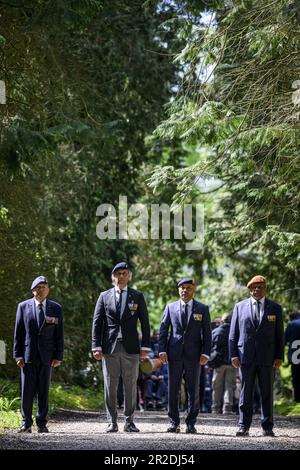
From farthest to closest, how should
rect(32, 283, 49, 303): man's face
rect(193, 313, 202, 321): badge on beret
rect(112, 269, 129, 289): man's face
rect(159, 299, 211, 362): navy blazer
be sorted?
1. rect(193, 313, 202, 321): badge on beret
2. rect(159, 299, 211, 362): navy blazer
3. rect(112, 269, 129, 289): man's face
4. rect(32, 283, 49, 303): man's face

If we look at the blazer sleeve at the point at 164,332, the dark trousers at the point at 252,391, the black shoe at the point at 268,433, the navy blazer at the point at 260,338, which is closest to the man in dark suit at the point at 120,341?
the blazer sleeve at the point at 164,332

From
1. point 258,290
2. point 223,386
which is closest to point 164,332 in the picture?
point 258,290

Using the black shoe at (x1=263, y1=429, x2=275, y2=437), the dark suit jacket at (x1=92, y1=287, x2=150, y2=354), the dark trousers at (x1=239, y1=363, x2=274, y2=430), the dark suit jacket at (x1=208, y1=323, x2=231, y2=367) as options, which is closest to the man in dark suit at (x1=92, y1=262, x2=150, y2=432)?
the dark suit jacket at (x1=92, y1=287, x2=150, y2=354)

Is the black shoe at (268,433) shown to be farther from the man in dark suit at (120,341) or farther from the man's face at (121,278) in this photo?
the man's face at (121,278)

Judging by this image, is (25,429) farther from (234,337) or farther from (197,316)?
(234,337)

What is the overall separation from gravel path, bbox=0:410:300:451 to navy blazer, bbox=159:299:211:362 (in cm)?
105

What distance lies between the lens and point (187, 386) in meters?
13.8

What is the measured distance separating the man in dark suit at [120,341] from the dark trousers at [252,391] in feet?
4.42

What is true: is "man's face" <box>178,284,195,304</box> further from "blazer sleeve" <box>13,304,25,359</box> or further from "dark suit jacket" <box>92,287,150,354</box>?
"blazer sleeve" <box>13,304,25,359</box>

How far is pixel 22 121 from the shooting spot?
14617 millimetres

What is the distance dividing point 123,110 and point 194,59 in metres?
8.84

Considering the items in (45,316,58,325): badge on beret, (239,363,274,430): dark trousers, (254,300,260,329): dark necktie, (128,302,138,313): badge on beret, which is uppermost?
(128,302,138,313): badge on beret

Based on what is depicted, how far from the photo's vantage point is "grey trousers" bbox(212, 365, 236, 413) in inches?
801
